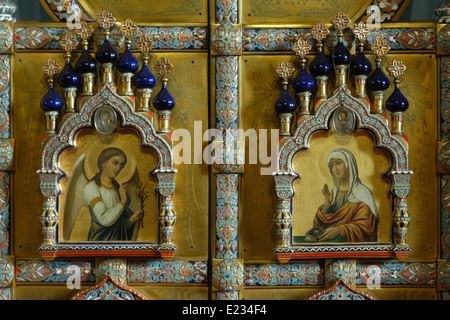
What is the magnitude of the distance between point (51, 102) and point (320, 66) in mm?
1672

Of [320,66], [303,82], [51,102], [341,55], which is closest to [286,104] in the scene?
[303,82]

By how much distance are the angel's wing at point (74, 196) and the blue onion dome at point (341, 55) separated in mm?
1691

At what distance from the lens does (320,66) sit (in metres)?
3.70

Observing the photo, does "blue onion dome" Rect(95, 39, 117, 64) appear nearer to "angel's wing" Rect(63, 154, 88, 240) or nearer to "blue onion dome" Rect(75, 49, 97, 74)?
"blue onion dome" Rect(75, 49, 97, 74)

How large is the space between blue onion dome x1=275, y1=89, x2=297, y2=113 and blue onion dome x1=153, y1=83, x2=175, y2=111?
0.66 m

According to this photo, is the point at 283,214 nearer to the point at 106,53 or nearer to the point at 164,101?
the point at 164,101

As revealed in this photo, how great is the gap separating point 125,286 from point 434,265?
6.45 feet

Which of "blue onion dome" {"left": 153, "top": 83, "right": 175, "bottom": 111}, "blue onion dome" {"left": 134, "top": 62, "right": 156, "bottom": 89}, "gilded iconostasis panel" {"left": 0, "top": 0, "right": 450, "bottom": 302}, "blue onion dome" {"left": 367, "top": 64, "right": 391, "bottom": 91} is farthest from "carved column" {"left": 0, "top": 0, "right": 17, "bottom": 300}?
"blue onion dome" {"left": 367, "top": 64, "right": 391, "bottom": 91}

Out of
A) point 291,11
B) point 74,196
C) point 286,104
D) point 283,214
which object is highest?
point 291,11

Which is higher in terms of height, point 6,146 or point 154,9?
point 154,9

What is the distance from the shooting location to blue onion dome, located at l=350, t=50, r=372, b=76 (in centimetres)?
369

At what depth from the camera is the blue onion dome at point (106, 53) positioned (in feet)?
12.1

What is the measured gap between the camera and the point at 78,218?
3791 millimetres

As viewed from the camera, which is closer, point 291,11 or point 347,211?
point 347,211
